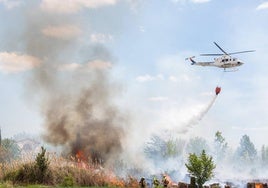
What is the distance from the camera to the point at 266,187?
118 ft

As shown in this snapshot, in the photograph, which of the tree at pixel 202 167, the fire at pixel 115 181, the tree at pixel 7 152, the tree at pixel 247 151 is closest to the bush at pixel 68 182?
the fire at pixel 115 181

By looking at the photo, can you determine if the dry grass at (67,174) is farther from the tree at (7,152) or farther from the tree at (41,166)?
the tree at (7,152)

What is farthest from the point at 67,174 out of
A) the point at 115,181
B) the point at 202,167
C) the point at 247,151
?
the point at 247,151

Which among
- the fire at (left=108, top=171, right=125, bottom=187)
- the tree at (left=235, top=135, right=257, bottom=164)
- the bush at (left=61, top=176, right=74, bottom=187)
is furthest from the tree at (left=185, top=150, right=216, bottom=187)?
the tree at (left=235, top=135, right=257, bottom=164)

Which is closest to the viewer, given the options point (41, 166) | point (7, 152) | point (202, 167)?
point (41, 166)

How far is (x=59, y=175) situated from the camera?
101 feet

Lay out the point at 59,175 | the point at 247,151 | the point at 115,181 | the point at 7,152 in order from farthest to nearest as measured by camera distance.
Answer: the point at 247,151, the point at 7,152, the point at 115,181, the point at 59,175

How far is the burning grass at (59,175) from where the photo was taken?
29.9 m

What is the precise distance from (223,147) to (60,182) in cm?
10896

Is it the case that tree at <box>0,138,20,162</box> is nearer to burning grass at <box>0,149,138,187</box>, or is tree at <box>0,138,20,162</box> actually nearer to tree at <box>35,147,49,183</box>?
burning grass at <box>0,149,138,187</box>

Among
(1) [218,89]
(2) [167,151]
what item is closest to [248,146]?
(2) [167,151]

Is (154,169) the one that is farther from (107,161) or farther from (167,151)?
(167,151)

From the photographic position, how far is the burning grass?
98.2 feet

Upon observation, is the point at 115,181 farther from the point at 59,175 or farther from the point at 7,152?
the point at 7,152
